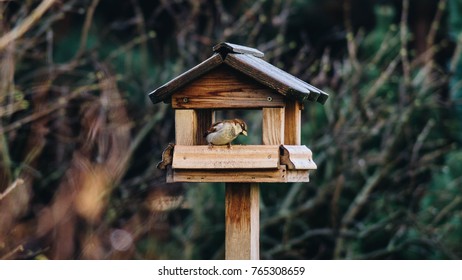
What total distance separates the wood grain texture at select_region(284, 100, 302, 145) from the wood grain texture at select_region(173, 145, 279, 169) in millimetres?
244

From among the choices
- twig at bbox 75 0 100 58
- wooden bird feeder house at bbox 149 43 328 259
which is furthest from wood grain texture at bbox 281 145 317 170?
twig at bbox 75 0 100 58

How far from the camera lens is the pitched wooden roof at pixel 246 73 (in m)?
3.65

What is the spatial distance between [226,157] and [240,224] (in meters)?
0.26

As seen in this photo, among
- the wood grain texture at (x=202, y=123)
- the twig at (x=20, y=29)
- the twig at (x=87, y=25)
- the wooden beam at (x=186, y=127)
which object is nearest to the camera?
the wooden beam at (x=186, y=127)

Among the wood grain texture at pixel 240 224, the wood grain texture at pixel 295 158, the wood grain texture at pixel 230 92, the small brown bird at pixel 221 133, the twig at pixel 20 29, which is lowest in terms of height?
the wood grain texture at pixel 240 224

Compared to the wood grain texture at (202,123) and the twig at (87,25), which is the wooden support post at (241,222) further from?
the twig at (87,25)

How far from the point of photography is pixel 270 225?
7637mm

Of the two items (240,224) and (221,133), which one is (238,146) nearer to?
(221,133)

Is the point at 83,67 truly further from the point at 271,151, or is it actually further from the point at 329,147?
the point at 271,151

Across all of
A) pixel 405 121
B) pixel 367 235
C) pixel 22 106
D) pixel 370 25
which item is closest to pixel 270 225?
pixel 367 235

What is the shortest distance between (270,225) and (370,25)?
340 centimetres

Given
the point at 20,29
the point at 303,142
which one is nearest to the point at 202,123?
the point at 20,29

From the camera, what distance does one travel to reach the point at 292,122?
396 cm

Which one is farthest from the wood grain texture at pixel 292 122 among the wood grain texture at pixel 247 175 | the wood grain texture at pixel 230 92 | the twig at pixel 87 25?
the twig at pixel 87 25
